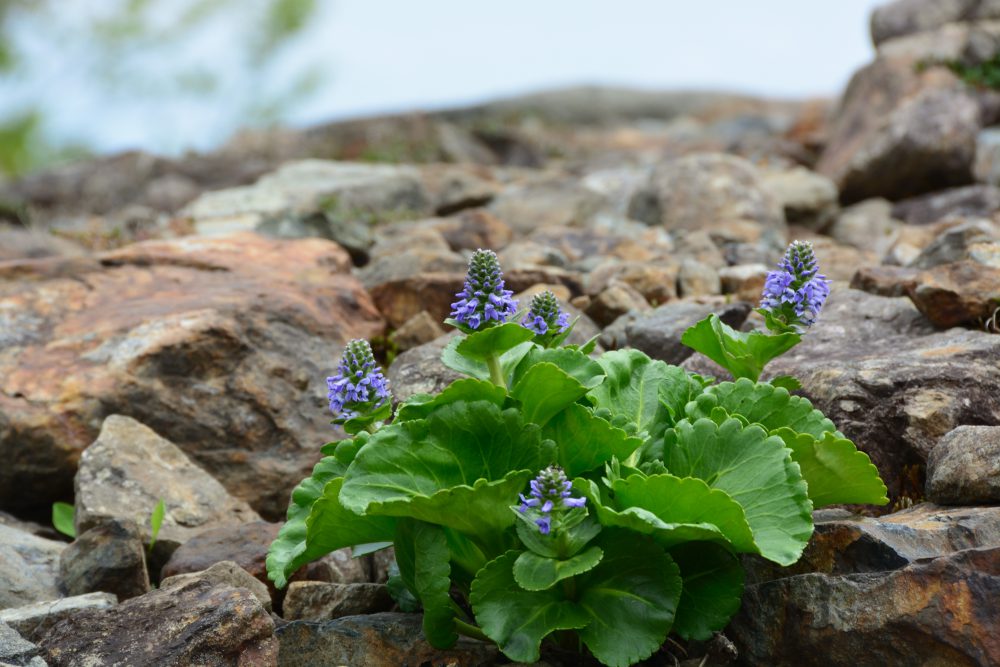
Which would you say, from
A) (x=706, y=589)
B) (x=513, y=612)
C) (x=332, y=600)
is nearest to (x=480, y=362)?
(x=513, y=612)

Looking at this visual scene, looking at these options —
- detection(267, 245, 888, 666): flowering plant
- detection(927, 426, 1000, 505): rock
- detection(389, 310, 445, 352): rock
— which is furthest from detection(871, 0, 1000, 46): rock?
detection(267, 245, 888, 666): flowering plant

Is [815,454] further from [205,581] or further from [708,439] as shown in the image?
[205,581]

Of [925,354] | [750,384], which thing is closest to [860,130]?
[925,354]

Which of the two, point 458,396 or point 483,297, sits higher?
point 483,297

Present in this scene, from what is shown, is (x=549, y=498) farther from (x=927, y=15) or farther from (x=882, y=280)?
(x=927, y=15)

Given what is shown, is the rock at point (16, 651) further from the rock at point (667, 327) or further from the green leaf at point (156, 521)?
the rock at point (667, 327)

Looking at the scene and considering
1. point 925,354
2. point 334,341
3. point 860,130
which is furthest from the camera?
point 860,130

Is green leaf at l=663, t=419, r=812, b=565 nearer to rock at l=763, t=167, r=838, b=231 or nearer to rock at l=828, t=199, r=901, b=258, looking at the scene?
rock at l=828, t=199, r=901, b=258
